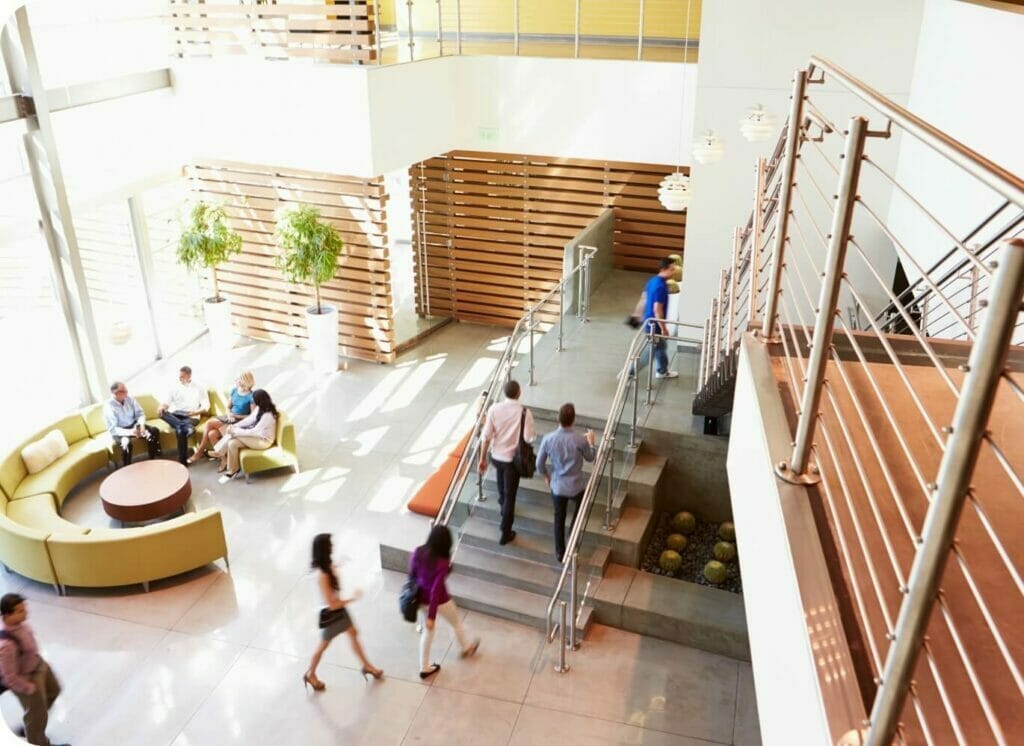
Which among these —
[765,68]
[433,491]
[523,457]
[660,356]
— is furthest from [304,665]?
[765,68]

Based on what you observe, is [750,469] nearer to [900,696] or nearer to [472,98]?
[900,696]

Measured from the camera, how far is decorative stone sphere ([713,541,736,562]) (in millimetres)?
8109

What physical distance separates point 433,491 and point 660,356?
9.48 ft

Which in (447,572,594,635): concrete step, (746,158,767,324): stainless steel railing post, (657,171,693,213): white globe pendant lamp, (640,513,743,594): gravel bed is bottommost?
(640,513,743,594): gravel bed

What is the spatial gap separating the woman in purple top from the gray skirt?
23.2 inches

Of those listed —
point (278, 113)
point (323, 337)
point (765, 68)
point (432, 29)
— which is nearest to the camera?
point (765, 68)

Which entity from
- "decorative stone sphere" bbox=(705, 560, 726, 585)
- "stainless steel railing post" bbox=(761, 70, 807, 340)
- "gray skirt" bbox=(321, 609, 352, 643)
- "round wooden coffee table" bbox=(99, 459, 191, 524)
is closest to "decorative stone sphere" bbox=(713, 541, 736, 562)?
"decorative stone sphere" bbox=(705, 560, 726, 585)

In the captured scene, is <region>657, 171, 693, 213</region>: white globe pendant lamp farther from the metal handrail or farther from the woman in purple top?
the woman in purple top

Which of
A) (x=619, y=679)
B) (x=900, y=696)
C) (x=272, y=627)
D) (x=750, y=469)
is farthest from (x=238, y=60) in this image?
(x=900, y=696)

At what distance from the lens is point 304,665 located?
6863mm

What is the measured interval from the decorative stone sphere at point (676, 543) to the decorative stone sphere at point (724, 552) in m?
0.31

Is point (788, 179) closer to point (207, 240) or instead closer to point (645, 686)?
point (645, 686)

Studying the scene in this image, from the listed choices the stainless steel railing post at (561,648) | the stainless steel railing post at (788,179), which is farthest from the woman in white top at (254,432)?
the stainless steel railing post at (788,179)

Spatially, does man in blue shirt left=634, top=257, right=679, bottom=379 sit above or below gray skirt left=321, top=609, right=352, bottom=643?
above
